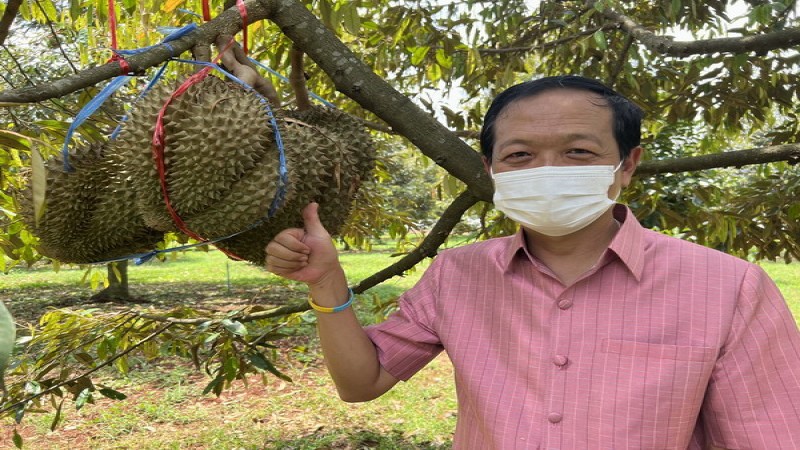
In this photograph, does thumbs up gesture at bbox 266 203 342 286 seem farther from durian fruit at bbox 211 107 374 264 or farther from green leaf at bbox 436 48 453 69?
green leaf at bbox 436 48 453 69

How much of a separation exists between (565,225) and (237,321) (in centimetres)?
123

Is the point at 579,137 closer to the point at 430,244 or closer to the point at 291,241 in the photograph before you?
the point at 291,241

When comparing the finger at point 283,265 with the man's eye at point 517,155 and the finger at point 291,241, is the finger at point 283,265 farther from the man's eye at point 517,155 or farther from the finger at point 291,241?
the man's eye at point 517,155

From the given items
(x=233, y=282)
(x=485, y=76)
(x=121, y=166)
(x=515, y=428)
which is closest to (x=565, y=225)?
(x=515, y=428)

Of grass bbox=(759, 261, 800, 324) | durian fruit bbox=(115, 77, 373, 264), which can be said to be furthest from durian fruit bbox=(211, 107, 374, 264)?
grass bbox=(759, 261, 800, 324)

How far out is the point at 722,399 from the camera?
3.80 feet

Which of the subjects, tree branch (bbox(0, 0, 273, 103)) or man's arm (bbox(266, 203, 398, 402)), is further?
man's arm (bbox(266, 203, 398, 402))

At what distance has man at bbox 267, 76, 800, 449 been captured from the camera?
115 centimetres

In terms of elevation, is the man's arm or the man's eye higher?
the man's eye

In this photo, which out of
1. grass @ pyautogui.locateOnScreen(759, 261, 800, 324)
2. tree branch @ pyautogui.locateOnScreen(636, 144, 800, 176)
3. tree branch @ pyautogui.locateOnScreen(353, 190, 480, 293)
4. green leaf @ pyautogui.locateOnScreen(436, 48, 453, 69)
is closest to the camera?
tree branch @ pyautogui.locateOnScreen(636, 144, 800, 176)

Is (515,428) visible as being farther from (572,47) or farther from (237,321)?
(572,47)

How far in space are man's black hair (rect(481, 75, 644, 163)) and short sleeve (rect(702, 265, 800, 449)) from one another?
0.37 meters

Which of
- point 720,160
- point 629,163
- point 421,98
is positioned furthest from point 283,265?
point 421,98

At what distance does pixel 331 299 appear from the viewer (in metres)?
1.36
